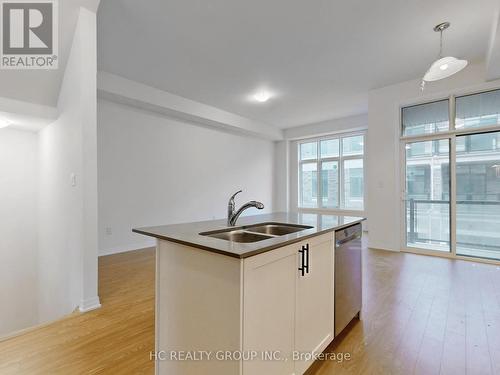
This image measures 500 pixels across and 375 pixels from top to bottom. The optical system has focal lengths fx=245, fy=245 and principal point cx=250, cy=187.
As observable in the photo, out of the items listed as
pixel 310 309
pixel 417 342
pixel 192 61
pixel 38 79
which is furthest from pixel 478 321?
pixel 38 79

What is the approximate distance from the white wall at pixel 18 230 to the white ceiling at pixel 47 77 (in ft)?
3.53

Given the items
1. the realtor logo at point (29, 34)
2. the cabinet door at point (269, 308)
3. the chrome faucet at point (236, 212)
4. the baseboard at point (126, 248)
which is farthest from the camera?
the baseboard at point (126, 248)

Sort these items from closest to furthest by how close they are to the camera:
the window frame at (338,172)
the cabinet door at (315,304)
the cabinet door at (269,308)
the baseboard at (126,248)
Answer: the cabinet door at (269,308) < the cabinet door at (315,304) < the baseboard at (126,248) < the window frame at (338,172)

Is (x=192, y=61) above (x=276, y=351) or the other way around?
above

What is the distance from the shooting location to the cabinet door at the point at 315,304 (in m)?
1.37

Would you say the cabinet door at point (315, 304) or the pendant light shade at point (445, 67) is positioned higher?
the pendant light shade at point (445, 67)

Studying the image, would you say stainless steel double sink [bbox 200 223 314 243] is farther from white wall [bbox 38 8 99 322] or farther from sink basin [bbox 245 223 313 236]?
white wall [bbox 38 8 99 322]

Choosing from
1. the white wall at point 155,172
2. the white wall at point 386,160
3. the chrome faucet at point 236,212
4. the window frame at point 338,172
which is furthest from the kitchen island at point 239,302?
the window frame at point 338,172

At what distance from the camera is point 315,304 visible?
1.51 meters

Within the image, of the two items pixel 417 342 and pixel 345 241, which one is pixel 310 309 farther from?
pixel 417 342

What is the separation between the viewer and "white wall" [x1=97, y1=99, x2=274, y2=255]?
4223 mm

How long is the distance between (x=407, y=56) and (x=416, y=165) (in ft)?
5.97

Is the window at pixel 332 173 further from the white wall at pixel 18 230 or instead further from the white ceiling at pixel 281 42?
the white wall at pixel 18 230

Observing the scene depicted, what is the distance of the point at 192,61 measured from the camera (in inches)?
142
